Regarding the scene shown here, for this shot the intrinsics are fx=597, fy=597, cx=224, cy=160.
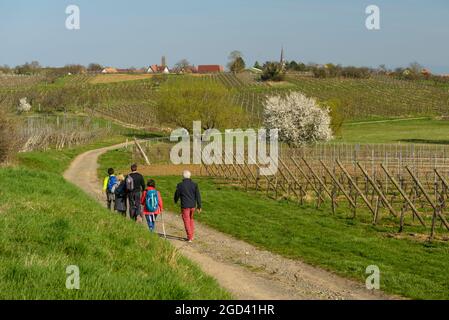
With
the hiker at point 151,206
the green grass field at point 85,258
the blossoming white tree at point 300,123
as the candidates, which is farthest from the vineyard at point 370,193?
the blossoming white tree at point 300,123

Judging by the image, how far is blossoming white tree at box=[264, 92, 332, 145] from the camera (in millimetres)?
53344

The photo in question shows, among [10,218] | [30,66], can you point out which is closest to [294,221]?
[10,218]

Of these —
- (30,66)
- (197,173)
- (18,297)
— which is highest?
(30,66)

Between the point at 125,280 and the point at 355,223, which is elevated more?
the point at 125,280

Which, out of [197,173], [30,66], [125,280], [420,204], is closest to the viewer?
[125,280]

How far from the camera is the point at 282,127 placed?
5369 cm

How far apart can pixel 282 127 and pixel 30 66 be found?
10436 centimetres

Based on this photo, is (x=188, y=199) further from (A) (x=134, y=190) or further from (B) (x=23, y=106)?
(B) (x=23, y=106)

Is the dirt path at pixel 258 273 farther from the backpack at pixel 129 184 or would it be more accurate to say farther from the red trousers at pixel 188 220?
the backpack at pixel 129 184

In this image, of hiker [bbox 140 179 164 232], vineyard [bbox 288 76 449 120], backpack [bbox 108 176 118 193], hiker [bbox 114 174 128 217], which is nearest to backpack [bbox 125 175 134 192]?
hiker [bbox 114 174 128 217]

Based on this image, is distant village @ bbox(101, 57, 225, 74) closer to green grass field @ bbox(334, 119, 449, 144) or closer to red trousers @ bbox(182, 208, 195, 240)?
green grass field @ bbox(334, 119, 449, 144)

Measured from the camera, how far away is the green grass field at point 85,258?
6.04 meters

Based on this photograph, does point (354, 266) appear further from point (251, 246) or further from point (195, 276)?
point (195, 276)

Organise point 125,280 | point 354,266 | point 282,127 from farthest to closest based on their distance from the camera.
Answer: point 282,127 → point 354,266 → point 125,280
